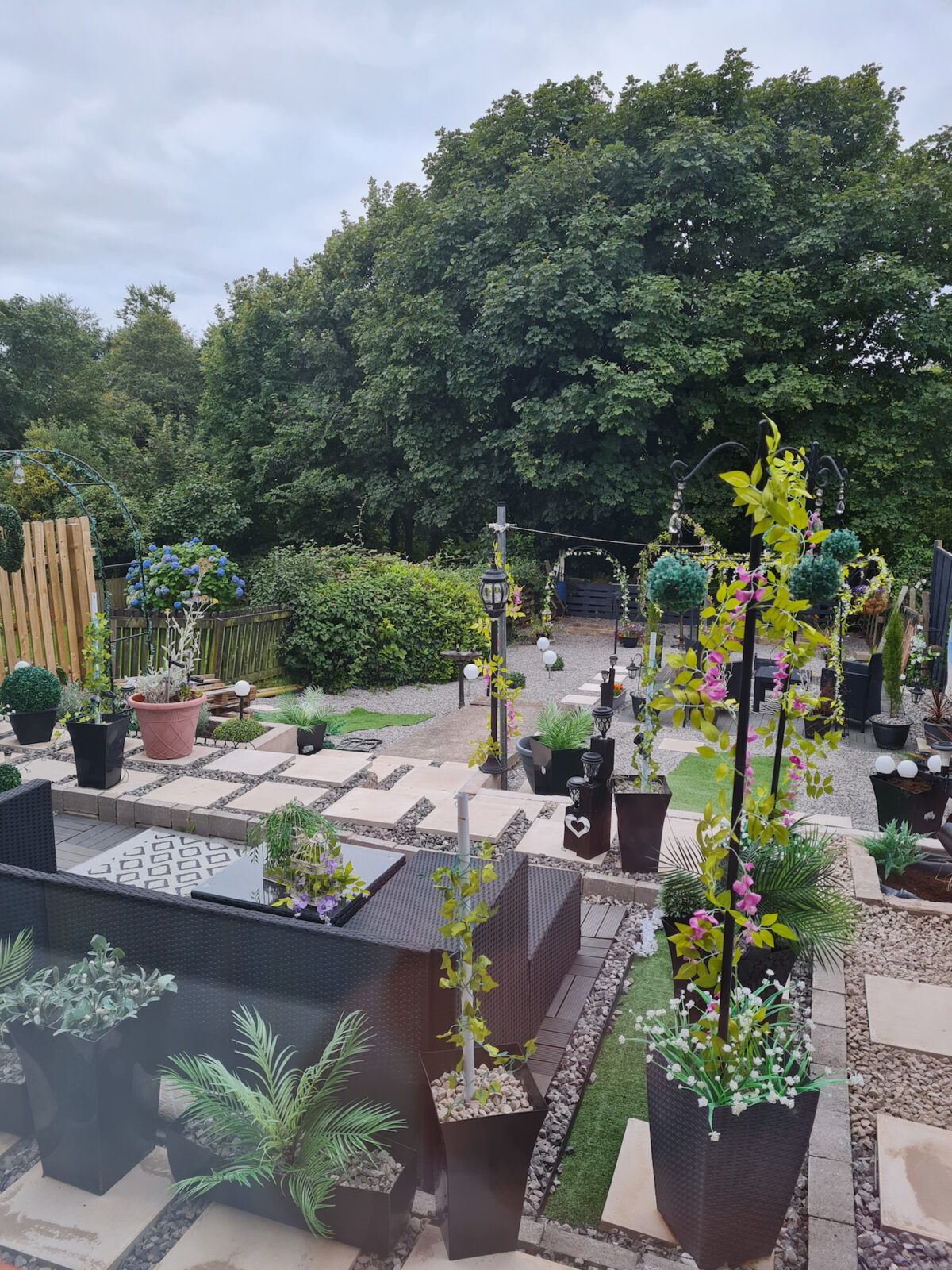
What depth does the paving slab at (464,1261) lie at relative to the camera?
176 cm

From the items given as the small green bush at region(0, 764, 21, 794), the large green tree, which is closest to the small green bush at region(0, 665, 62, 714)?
the small green bush at region(0, 764, 21, 794)

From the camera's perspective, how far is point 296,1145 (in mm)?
1854

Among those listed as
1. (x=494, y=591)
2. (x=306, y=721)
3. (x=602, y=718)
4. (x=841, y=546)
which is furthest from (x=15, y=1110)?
(x=841, y=546)

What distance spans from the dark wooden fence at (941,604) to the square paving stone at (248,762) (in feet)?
21.0

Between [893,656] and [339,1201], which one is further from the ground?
[893,656]

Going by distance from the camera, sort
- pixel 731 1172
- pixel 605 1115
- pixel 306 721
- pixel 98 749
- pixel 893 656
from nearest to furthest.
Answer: pixel 731 1172
pixel 605 1115
pixel 98 749
pixel 306 721
pixel 893 656

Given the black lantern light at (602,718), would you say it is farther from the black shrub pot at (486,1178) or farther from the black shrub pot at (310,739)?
the black shrub pot at (486,1178)

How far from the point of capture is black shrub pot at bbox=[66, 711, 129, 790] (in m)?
4.57

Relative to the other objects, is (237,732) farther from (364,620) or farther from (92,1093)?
(92,1093)

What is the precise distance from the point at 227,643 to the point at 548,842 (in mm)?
5452

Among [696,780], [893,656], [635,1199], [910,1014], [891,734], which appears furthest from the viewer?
[893,656]

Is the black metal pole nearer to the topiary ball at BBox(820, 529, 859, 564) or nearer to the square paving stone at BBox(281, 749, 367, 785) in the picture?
the topiary ball at BBox(820, 529, 859, 564)

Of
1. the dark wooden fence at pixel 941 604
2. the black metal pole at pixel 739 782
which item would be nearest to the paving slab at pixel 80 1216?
the black metal pole at pixel 739 782

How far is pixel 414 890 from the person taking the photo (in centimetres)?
238
